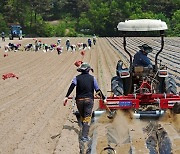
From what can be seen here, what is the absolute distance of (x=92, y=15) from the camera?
95938mm

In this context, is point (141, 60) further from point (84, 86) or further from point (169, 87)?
point (84, 86)

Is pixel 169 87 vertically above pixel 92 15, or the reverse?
pixel 92 15

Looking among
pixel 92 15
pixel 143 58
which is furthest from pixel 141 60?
pixel 92 15

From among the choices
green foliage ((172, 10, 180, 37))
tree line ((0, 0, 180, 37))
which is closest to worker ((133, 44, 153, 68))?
tree line ((0, 0, 180, 37))

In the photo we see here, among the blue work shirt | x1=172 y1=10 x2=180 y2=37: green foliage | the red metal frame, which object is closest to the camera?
the red metal frame

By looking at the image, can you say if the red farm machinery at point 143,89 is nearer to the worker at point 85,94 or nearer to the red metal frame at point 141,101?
the red metal frame at point 141,101

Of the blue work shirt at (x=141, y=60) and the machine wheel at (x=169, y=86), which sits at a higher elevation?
the blue work shirt at (x=141, y=60)

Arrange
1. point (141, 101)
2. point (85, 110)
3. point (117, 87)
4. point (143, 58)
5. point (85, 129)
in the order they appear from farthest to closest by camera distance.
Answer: point (117, 87)
point (143, 58)
point (141, 101)
point (85, 110)
point (85, 129)

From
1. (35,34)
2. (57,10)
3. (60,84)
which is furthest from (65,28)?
(60,84)

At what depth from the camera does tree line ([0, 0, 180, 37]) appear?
292 feet

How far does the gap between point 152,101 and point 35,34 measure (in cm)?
8030

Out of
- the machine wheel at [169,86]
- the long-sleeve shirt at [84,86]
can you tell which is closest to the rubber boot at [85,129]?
the long-sleeve shirt at [84,86]

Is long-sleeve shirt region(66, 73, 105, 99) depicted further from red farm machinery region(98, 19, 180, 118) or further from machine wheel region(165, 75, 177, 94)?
machine wheel region(165, 75, 177, 94)

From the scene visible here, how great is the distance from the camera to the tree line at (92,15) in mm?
88938
